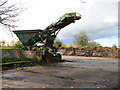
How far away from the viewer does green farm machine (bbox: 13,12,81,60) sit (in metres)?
7.60

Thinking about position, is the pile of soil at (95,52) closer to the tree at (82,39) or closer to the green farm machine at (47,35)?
the green farm machine at (47,35)

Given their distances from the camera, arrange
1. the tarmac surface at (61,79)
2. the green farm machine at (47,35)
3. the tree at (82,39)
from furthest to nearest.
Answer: the tree at (82,39), the green farm machine at (47,35), the tarmac surface at (61,79)

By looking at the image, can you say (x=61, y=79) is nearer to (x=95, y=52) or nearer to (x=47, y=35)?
(x=47, y=35)

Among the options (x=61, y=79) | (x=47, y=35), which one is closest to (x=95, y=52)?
(x=47, y=35)

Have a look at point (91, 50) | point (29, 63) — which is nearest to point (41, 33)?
point (29, 63)

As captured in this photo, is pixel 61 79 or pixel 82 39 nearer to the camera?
pixel 61 79

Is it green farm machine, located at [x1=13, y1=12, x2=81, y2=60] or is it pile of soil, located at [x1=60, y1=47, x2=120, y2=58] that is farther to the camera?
pile of soil, located at [x1=60, y1=47, x2=120, y2=58]

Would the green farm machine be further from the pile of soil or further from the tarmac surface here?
the pile of soil

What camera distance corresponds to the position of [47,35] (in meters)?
8.36

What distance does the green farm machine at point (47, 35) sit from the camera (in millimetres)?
7600

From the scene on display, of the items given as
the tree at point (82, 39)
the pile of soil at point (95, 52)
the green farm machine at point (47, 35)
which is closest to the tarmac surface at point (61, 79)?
the green farm machine at point (47, 35)

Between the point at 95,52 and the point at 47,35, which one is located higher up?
the point at 47,35

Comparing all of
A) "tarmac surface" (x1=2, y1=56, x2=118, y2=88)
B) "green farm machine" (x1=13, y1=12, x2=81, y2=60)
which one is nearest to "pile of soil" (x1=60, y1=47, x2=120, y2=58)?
"green farm machine" (x1=13, y1=12, x2=81, y2=60)

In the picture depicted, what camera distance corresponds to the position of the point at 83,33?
38656 millimetres
